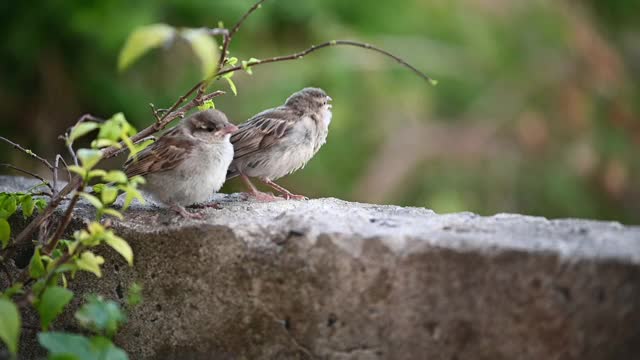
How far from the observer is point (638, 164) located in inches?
375

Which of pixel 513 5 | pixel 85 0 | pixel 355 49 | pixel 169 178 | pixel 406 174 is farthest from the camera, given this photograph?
pixel 513 5

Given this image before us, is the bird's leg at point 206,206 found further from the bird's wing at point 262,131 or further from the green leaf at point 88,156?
the green leaf at point 88,156

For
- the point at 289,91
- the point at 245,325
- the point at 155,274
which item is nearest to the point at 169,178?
the point at 155,274

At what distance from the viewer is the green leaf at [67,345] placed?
2.95 metres

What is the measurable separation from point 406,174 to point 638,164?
2459 millimetres

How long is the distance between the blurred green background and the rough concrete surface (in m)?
4.32

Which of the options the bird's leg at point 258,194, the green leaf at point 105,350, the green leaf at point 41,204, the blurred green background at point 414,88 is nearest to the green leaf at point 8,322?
the green leaf at point 105,350

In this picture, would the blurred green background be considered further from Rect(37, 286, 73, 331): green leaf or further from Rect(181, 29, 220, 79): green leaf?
Rect(181, 29, 220, 79): green leaf

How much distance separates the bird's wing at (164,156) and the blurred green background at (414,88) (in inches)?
152

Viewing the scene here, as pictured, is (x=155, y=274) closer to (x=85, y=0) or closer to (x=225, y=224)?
(x=225, y=224)

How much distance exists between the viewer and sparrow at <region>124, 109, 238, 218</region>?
153 inches

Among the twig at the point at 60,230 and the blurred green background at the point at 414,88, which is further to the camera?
the blurred green background at the point at 414,88

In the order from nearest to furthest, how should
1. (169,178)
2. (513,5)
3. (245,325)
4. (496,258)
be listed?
1. (496,258)
2. (245,325)
3. (169,178)
4. (513,5)

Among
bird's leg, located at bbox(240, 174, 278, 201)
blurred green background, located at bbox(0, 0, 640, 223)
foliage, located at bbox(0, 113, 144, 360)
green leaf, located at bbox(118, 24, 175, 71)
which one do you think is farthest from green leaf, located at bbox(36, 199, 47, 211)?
blurred green background, located at bbox(0, 0, 640, 223)
